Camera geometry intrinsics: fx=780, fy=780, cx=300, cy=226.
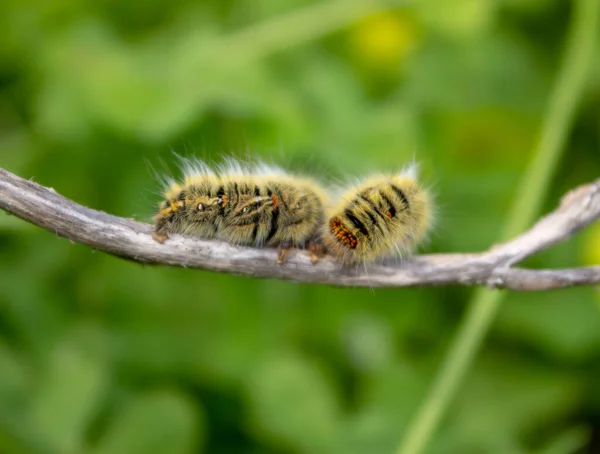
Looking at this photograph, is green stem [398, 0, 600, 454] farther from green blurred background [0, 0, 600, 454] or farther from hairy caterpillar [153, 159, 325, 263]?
hairy caterpillar [153, 159, 325, 263]

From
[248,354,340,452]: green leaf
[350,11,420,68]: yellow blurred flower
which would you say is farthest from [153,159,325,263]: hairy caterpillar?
[350,11,420,68]: yellow blurred flower

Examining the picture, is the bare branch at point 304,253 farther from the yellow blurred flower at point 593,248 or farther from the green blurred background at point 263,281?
the yellow blurred flower at point 593,248

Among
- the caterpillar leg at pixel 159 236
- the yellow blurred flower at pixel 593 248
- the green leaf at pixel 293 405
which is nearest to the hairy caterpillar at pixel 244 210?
the caterpillar leg at pixel 159 236

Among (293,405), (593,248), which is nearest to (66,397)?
(293,405)

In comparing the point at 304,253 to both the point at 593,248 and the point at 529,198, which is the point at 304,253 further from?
the point at 529,198

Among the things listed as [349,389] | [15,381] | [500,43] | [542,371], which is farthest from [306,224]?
[500,43]

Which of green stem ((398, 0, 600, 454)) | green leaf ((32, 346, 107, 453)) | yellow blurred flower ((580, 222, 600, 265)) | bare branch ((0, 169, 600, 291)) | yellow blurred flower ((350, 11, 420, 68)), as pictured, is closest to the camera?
bare branch ((0, 169, 600, 291))
